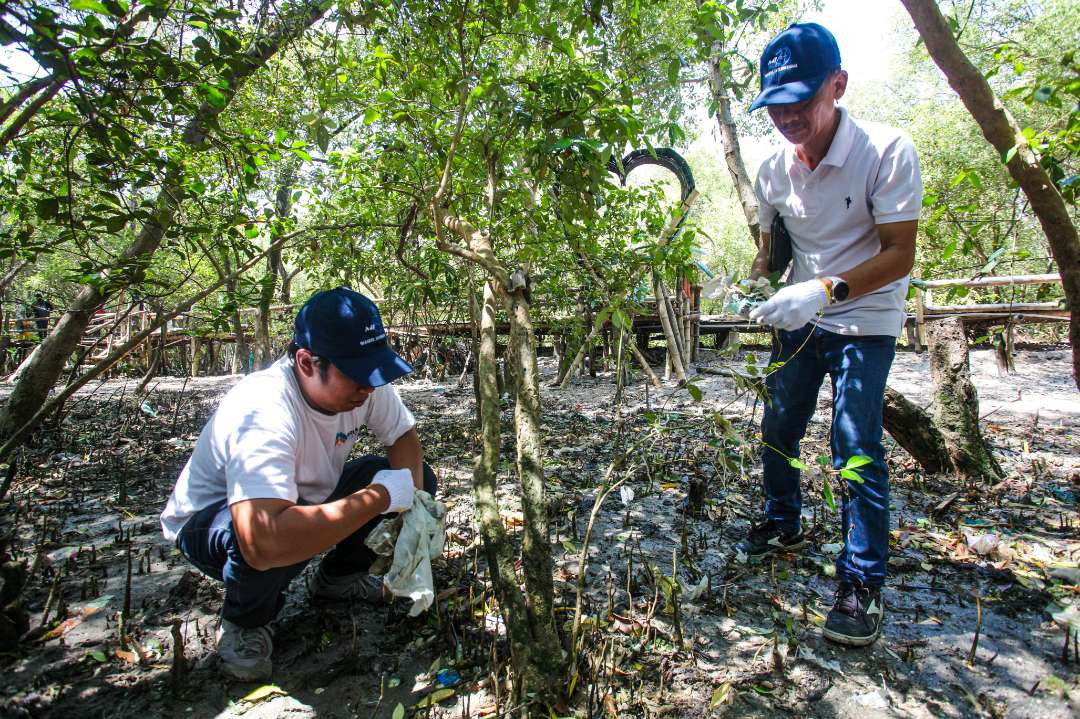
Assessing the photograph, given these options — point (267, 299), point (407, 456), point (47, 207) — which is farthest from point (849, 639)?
point (267, 299)

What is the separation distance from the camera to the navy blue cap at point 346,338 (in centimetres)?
179

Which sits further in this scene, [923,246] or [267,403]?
[923,246]

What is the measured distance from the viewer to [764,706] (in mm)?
1686

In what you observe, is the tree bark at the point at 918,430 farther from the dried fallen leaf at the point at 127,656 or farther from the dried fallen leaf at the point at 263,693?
the dried fallen leaf at the point at 127,656

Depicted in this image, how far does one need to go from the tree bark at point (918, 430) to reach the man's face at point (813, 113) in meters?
Result: 2.10

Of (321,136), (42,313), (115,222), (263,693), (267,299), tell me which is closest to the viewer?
(263,693)

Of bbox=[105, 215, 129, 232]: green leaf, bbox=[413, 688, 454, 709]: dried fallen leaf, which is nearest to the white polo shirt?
bbox=[413, 688, 454, 709]: dried fallen leaf

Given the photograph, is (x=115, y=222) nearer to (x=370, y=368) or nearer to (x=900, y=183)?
(x=370, y=368)

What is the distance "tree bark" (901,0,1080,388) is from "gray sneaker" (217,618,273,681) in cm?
308

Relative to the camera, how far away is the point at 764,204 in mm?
2365

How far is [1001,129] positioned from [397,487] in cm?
257

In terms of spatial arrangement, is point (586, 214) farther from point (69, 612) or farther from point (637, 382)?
point (637, 382)

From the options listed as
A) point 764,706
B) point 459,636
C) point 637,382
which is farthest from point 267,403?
point 637,382

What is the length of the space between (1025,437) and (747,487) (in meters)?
2.52
